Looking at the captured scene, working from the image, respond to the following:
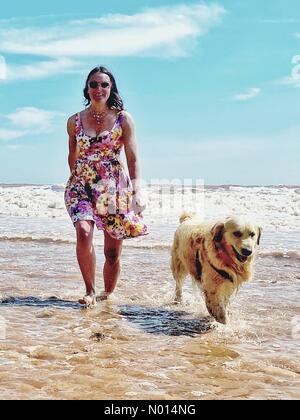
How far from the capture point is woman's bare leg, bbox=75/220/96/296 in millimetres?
5055

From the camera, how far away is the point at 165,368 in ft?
10.8

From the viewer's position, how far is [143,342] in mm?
3914

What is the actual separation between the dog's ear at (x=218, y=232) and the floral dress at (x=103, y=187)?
0.92 meters

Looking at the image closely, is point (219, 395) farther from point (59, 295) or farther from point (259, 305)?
point (59, 295)

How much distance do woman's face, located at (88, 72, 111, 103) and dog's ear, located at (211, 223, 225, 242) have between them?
170 cm

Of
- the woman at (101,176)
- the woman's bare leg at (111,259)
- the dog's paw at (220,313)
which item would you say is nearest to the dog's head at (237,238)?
the dog's paw at (220,313)

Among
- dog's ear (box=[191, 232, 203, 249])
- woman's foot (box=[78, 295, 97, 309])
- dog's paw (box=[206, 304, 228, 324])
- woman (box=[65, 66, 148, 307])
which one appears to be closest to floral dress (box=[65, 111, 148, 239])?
woman (box=[65, 66, 148, 307])

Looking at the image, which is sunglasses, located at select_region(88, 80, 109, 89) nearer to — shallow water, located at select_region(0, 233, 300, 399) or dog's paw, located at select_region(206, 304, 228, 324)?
shallow water, located at select_region(0, 233, 300, 399)

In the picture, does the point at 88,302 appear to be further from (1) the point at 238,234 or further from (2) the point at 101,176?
(1) the point at 238,234

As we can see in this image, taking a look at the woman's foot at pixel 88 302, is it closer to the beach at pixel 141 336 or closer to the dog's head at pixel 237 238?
the beach at pixel 141 336

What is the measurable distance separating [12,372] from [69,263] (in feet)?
16.4

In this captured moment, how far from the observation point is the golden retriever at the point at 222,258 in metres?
4.35
